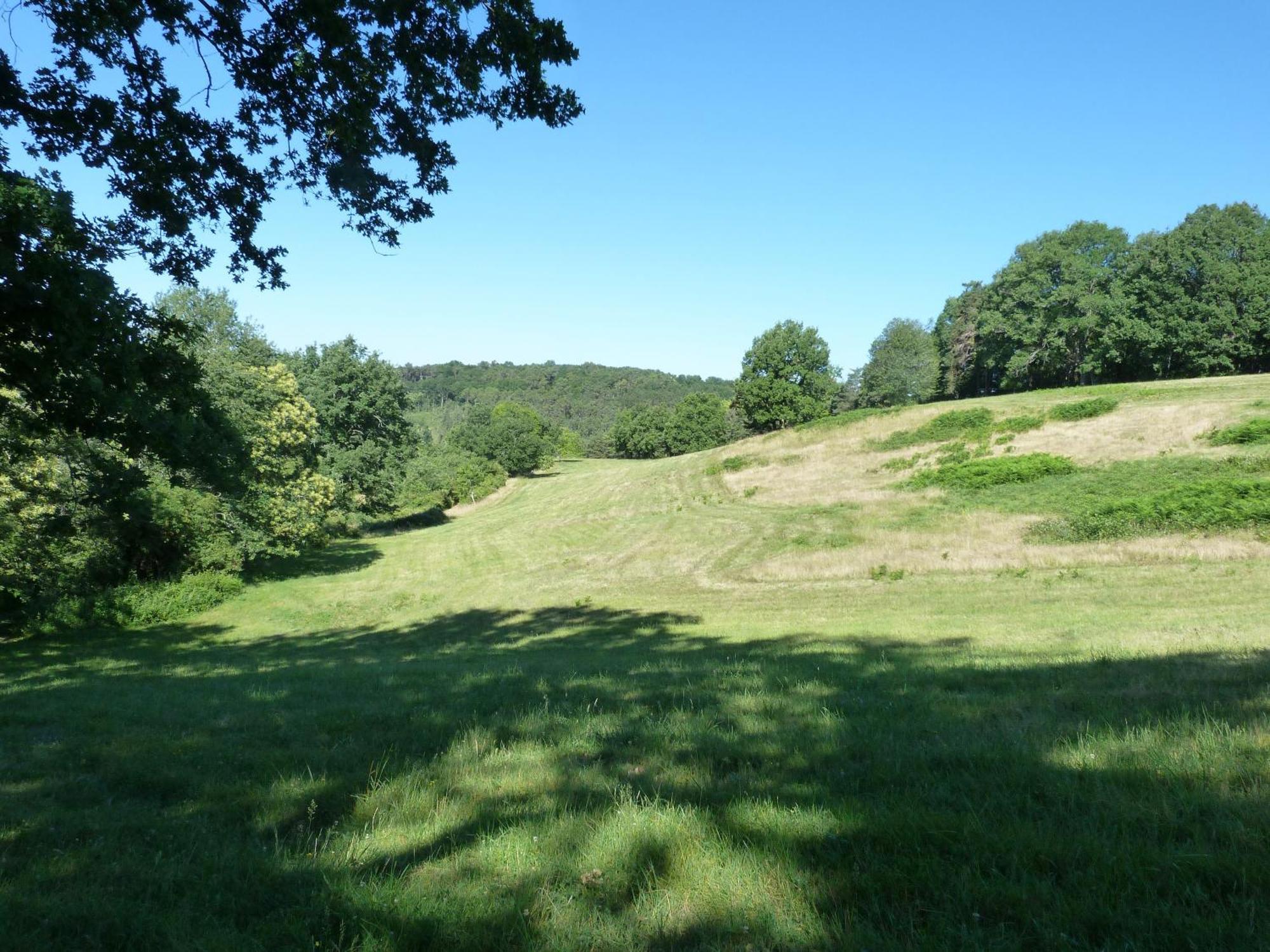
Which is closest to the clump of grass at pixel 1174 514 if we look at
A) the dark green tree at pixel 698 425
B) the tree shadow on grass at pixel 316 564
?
the tree shadow on grass at pixel 316 564

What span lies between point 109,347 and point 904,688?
401 inches

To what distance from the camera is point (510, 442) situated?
9319cm

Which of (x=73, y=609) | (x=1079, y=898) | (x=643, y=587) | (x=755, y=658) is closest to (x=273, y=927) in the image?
(x=1079, y=898)

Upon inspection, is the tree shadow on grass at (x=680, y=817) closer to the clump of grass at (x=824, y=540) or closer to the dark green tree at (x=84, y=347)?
the dark green tree at (x=84, y=347)

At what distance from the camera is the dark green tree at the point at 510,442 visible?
9306cm

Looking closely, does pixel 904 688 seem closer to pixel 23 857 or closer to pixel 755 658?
pixel 755 658

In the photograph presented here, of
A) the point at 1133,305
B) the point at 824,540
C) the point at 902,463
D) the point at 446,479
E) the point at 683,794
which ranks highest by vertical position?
the point at 1133,305

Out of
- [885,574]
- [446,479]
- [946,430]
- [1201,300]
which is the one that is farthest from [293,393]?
[1201,300]

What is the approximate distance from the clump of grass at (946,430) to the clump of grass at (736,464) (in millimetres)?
7451

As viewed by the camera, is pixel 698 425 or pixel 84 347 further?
pixel 698 425

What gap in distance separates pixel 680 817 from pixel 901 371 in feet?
289

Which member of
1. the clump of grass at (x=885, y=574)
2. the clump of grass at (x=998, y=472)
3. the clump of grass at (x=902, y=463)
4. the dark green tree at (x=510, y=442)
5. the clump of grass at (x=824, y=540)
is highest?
the dark green tree at (x=510, y=442)

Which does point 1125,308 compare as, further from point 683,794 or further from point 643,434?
point 683,794

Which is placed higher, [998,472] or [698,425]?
[698,425]
